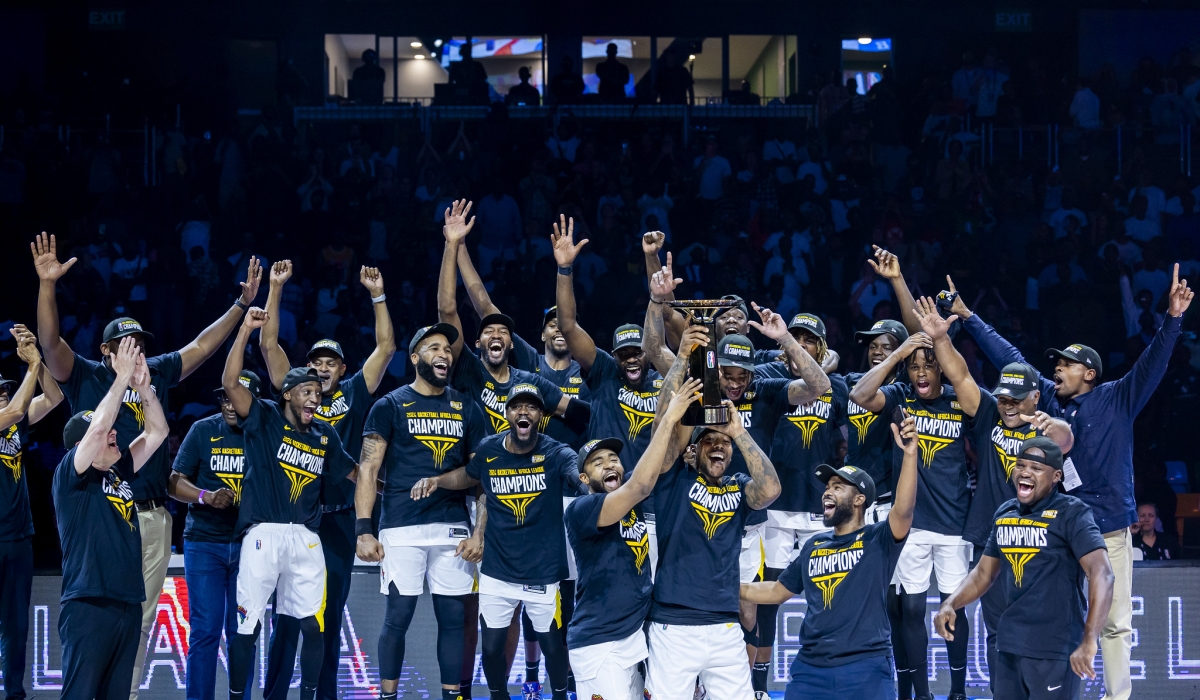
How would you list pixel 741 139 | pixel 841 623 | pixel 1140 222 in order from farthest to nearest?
1. pixel 741 139
2. pixel 1140 222
3. pixel 841 623

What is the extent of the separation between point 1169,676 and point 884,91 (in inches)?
362

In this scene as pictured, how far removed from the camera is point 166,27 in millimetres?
18812

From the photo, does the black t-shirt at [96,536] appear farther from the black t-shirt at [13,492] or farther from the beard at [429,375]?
the beard at [429,375]

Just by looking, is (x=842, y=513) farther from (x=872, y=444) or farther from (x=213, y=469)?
(x=213, y=469)

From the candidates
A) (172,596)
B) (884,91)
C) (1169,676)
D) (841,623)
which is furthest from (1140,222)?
(172,596)

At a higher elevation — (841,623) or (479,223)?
(479,223)

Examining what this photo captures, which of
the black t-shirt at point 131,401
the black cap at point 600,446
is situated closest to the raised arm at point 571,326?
the black cap at point 600,446

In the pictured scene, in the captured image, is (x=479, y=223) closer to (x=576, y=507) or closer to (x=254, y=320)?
(x=254, y=320)

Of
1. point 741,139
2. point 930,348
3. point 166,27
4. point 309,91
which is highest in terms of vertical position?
point 166,27

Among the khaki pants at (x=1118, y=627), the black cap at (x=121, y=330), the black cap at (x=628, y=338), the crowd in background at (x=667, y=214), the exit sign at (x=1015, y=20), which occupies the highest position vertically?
the exit sign at (x=1015, y=20)

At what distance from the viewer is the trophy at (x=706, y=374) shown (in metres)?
6.21

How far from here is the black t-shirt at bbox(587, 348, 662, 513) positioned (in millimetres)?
7789

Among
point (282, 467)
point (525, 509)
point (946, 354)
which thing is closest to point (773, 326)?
point (946, 354)

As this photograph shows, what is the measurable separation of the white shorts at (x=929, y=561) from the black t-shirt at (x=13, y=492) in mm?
5578
